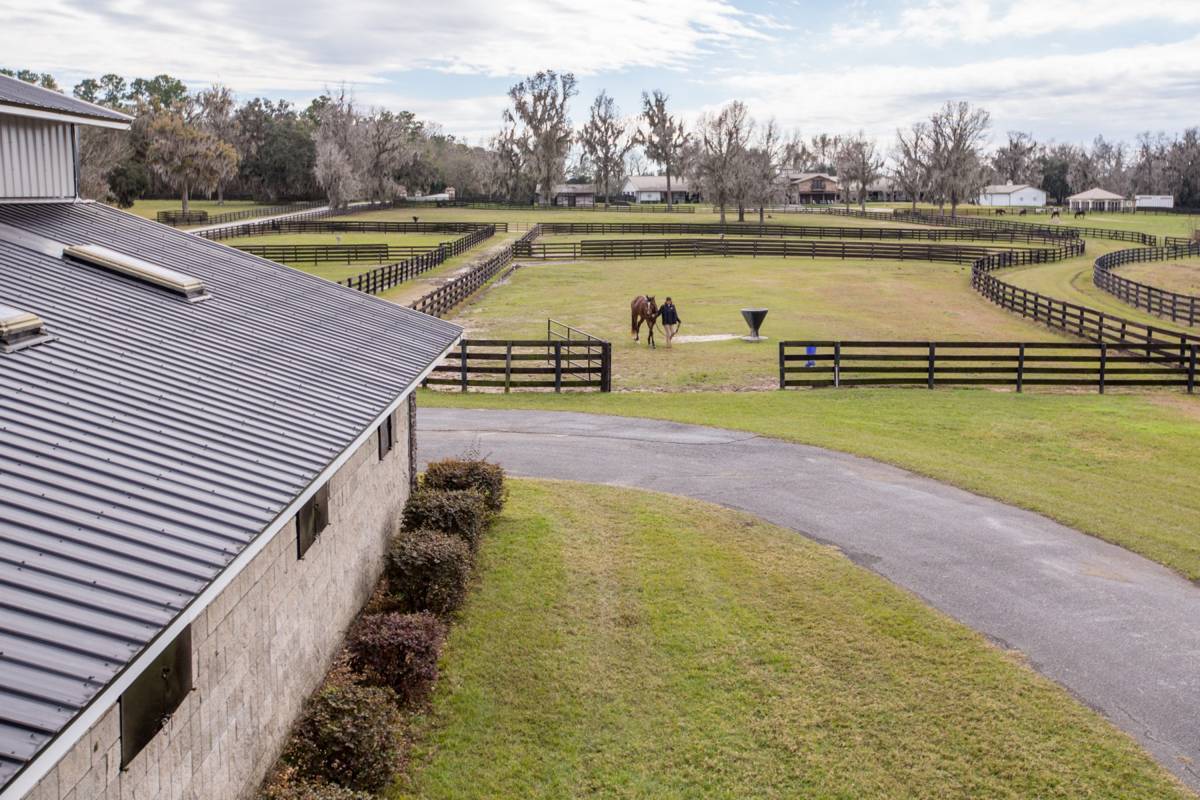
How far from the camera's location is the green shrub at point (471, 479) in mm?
14414

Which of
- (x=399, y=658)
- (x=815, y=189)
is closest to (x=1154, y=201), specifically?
(x=815, y=189)

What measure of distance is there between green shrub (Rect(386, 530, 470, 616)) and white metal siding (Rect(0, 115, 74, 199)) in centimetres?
676

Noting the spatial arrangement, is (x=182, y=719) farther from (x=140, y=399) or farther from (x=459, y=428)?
(x=459, y=428)

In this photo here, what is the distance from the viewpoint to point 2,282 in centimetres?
969

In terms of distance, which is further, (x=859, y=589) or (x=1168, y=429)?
(x=1168, y=429)

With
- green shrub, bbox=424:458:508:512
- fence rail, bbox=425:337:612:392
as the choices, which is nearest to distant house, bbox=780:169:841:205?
fence rail, bbox=425:337:612:392

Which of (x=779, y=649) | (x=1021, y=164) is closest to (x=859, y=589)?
(x=779, y=649)

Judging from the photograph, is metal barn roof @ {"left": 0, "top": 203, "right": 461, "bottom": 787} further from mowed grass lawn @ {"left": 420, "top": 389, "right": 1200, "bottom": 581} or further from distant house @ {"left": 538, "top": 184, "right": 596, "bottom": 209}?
distant house @ {"left": 538, "top": 184, "right": 596, "bottom": 209}

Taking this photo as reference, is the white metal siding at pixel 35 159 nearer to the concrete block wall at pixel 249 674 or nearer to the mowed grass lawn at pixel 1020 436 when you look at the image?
the concrete block wall at pixel 249 674

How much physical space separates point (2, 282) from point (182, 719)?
18.3ft

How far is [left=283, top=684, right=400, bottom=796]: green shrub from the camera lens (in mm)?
7434

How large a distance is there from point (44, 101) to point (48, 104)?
0.38 m

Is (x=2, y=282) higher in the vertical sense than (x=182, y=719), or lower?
higher

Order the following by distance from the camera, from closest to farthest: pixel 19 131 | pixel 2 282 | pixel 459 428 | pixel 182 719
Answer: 1. pixel 182 719
2. pixel 2 282
3. pixel 19 131
4. pixel 459 428
